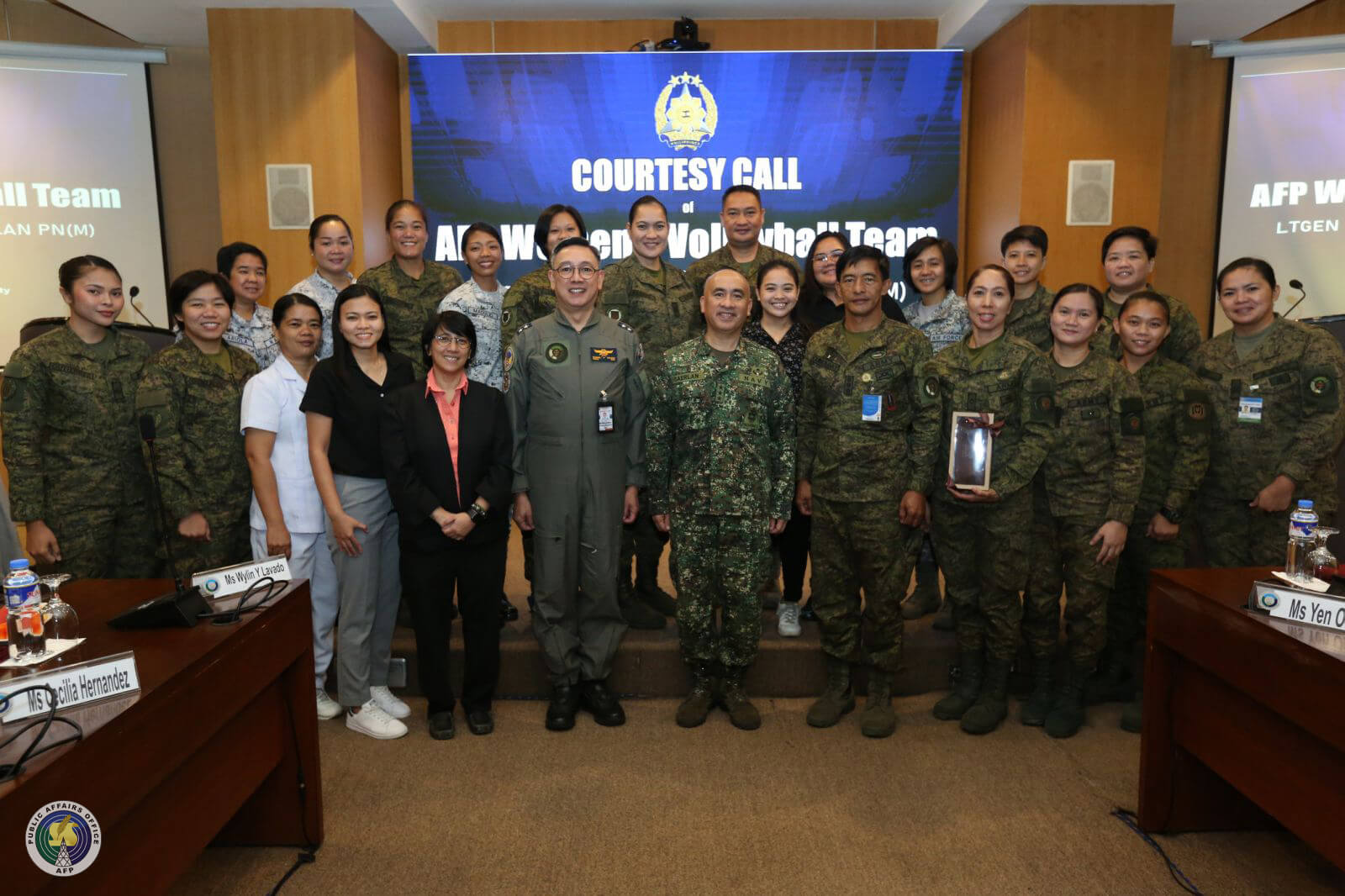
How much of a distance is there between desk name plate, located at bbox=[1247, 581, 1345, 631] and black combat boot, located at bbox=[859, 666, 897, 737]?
1308 mm

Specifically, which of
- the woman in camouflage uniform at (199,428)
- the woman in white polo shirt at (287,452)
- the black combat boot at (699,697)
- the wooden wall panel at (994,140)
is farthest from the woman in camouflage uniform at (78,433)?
the wooden wall panel at (994,140)

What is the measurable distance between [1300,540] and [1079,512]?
0.89 m

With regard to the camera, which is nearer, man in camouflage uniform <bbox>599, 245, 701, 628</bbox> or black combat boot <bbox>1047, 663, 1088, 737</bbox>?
black combat boot <bbox>1047, 663, 1088, 737</bbox>

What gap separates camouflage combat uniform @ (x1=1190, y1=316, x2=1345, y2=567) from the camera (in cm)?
310

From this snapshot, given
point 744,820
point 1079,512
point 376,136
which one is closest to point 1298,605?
point 1079,512

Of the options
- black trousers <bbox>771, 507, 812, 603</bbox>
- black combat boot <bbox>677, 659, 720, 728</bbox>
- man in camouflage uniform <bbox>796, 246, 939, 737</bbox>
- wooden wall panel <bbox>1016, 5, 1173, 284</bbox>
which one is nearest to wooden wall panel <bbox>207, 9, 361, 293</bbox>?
black trousers <bbox>771, 507, 812, 603</bbox>

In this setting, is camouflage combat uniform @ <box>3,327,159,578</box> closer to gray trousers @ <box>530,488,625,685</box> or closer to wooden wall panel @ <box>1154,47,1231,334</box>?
gray trousers @ <box>530,488,625,685</box>

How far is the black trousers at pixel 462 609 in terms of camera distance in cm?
297

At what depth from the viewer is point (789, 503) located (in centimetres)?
309

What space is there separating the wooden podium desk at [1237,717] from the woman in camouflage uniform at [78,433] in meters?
3.45

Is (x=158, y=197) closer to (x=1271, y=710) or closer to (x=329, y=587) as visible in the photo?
(x=329, y=587)

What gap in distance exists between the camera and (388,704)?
3.20m

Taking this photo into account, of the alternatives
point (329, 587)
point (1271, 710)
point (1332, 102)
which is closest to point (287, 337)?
point (329, 587)

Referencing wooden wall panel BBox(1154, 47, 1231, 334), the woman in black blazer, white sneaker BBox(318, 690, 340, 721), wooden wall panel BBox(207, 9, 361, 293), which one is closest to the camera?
the woman in black blazer
